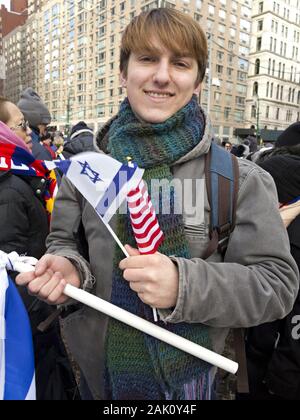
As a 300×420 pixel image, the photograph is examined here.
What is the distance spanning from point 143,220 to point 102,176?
187mm

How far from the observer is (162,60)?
1230 millimetres

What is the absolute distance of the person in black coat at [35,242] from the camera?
71.3 inches

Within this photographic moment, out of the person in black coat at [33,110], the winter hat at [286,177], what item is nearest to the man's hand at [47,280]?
the winter hat at [286,177]

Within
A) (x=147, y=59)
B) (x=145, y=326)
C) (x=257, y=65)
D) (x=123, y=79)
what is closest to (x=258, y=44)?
(x=257, y=65)

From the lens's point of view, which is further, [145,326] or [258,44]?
[258,44]

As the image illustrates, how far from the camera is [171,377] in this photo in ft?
3.85

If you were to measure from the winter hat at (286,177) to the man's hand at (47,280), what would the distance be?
138 centimetres

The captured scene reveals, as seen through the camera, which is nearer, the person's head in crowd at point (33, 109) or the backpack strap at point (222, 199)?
the backpack strap at point (222, 199)

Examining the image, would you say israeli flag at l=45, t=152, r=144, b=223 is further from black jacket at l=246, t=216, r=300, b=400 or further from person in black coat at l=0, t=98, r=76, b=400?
black jacket at l=246, t=216, r=300, b=400

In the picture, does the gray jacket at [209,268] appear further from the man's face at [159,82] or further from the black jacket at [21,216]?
the black jacket at [21,216]

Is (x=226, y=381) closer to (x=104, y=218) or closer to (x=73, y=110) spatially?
(x=104, y=218)

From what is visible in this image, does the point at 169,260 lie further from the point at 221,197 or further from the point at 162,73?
the point at 162,73

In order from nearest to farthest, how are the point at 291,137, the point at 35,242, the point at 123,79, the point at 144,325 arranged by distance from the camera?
the point at 144,325
the point at 123,79
the point at 35,242
the point at 291,137

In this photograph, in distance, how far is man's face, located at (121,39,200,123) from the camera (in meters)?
1.23
